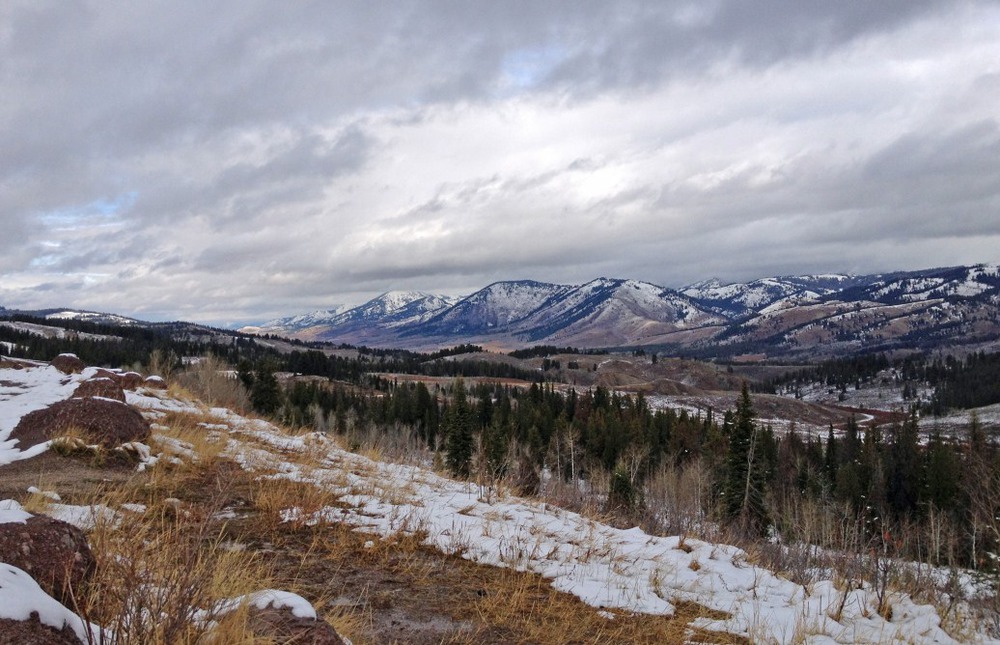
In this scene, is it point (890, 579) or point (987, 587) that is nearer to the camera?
point (890, 579)

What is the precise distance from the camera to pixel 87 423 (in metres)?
9.70

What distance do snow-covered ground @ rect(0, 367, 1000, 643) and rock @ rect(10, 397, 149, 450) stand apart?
1.98 metres

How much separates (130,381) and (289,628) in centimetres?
2215

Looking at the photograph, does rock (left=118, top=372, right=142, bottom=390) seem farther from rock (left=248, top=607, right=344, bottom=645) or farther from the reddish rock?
rock (left=248, top=607, right=344, bottom=645)

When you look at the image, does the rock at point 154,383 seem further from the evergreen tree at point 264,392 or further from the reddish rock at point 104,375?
the evergreen tree at point 264,392

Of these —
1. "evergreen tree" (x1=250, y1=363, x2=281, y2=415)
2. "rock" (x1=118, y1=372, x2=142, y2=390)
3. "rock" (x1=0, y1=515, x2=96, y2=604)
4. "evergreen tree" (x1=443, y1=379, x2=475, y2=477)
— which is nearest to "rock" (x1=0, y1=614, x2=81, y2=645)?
"rock" (x1=0, y1=515, x2=96, y2=604)

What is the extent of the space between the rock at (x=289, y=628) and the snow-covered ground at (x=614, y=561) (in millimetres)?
3287

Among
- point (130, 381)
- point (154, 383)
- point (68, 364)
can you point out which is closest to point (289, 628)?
point (130, 381)

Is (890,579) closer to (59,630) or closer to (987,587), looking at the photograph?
(59,630)

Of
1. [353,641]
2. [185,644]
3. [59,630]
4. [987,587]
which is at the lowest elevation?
[987,587]

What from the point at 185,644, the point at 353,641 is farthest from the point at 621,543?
the point at 185,644

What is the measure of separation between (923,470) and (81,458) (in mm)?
71660

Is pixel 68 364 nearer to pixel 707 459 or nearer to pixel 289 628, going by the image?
pixel 289 628

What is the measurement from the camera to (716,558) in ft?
26.6
